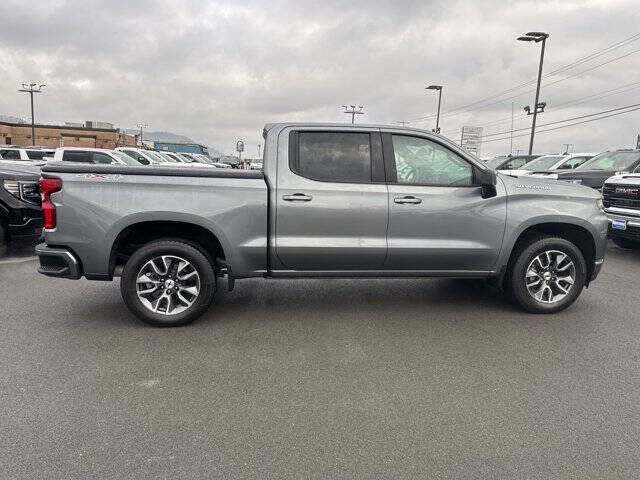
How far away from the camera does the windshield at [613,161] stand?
1137 cm

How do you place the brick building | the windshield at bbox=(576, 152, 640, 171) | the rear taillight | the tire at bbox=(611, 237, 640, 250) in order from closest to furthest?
the rear taillight, the tire at bbox=(611, 237, 640, 250), the windshield at bbox=(576, 152, 640, 171), the brick building

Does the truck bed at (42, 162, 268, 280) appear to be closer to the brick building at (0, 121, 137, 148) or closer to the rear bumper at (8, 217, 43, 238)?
the rear bumper at (8, 217, 43, 238)

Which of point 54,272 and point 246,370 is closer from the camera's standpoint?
point 246,370

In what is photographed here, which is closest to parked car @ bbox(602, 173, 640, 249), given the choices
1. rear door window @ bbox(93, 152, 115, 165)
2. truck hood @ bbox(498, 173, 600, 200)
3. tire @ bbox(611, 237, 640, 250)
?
tire @ bbox(611, 237, 640, 250)

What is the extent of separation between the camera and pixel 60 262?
4.48 m

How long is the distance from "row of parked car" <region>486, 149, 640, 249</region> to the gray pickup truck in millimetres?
3957

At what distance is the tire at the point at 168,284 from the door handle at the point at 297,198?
38.4 inches

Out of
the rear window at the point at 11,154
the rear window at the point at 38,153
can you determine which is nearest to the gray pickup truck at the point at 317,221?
the rear window at the point at 38,153

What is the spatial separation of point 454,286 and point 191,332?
3.55 metres

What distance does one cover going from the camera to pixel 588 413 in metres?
3.17

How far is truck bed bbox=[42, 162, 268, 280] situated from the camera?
439cm

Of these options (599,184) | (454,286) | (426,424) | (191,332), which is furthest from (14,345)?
(599,184)

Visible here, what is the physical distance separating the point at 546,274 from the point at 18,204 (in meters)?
7.64

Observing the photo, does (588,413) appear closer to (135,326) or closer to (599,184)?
(135,326)
